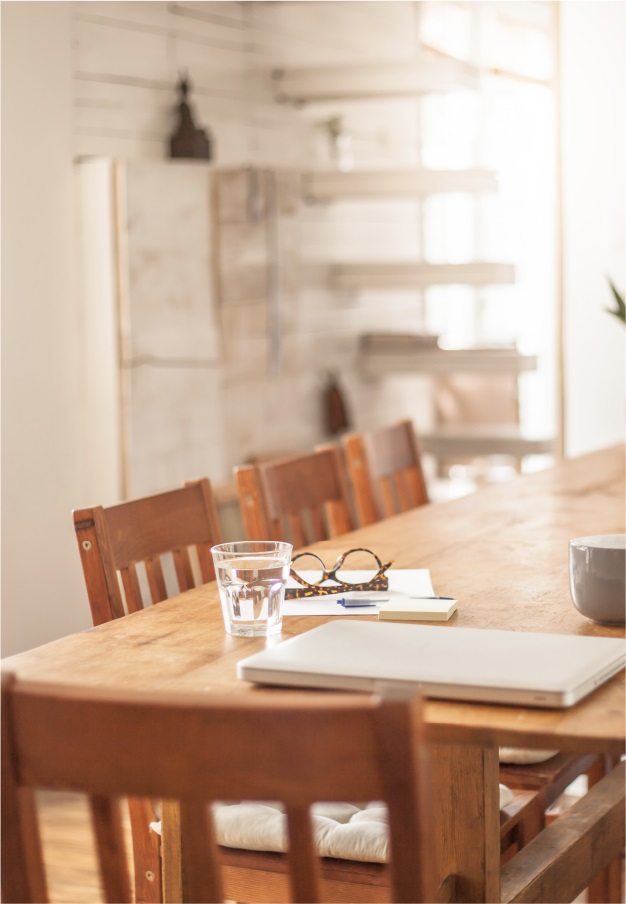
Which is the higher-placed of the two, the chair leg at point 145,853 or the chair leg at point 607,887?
the chair leg at point 145,853

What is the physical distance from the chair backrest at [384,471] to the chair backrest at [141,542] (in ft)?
2.38

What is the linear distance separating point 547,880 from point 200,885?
993 millimetres

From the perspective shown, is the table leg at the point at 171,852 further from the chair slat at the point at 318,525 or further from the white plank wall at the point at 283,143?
the white plank wall at the point at 283,143

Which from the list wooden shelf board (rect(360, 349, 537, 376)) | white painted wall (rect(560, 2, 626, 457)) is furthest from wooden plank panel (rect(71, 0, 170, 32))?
wooden shelf board (rect(360, 349, 537, 376))

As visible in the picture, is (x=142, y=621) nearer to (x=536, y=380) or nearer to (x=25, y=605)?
(x=25, y=605)

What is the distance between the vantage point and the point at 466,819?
150 cm

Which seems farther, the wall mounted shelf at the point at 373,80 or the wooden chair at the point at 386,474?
the wall mounted shelf at the point at 373,80

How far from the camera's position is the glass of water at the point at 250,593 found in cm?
146

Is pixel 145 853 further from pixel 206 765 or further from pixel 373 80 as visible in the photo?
pixel 373 80

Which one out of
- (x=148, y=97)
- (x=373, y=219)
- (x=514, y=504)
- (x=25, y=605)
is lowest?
(x=25, y=605)

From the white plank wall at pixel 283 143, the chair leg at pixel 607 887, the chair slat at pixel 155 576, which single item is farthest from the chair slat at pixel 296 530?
the white plank wall at pixel 283 143

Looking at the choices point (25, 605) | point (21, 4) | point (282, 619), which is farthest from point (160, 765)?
point (21, 4)

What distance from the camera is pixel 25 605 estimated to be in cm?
378

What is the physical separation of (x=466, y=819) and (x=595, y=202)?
12.4 ft
